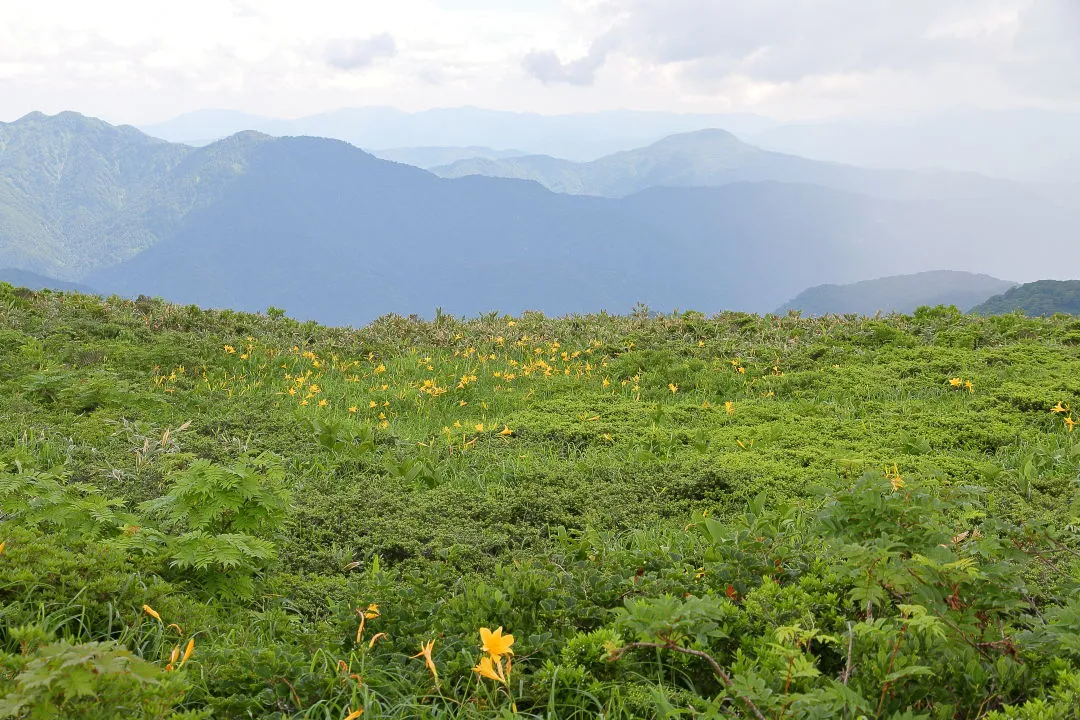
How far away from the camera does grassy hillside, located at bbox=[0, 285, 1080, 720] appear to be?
2537 millimetres

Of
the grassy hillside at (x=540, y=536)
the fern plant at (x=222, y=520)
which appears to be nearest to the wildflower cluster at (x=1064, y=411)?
the grassy hillside at (x=540, y=536)

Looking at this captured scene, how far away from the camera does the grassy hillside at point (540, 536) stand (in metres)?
2.54

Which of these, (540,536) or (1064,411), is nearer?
(540,536)

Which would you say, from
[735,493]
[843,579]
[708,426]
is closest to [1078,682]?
Result: [843,579]

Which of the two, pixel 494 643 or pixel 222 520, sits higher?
pixel 494 643

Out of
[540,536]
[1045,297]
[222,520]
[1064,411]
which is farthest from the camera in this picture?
[1045,297]

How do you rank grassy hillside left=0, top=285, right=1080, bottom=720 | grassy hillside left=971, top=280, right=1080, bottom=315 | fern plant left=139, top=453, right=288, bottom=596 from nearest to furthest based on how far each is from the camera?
grassy hillside left=0, top=285, right=1080, bottom=720 < fern plant left=139, top=453, right=288, bottom=596 < grassy hillside left=971, top=280, right=1080, bottom=315

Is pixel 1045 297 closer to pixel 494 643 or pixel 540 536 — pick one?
pixel 540 536

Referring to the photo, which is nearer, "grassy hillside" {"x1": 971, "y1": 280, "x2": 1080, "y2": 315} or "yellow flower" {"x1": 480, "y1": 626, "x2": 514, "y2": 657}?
"yellow flower" {"x1": 480, "y1": 626, "x2": 514, "y2": 657}

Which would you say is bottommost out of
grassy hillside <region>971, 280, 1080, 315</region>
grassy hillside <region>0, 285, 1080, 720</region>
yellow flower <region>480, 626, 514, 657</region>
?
grassy hillside <region>0, 285, 1080, 720</region>

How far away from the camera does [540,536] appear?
481cm

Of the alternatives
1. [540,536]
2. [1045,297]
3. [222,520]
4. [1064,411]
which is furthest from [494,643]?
[1045,297]

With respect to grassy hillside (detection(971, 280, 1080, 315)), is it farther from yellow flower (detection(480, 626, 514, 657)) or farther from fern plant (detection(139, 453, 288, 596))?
yellow flower (detection(480, 626, 514, 657))

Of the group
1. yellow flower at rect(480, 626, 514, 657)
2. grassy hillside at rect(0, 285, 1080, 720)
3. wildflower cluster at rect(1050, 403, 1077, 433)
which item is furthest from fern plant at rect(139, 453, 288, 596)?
wildflower cluster at rect(1050, 403, 1077, 433)
